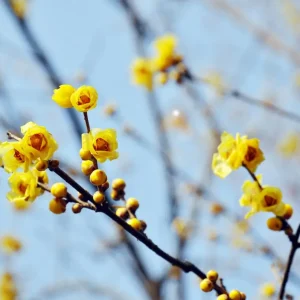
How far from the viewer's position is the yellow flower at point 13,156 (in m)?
1.14

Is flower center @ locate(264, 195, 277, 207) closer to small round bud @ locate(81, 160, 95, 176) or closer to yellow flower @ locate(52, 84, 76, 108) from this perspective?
small round bud @ locate(81, 160, 95, 176)

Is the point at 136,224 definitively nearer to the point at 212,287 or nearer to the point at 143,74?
the point at 212,287

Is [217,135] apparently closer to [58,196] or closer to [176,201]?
[176,201]

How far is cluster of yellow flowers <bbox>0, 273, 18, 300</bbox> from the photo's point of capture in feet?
10.5

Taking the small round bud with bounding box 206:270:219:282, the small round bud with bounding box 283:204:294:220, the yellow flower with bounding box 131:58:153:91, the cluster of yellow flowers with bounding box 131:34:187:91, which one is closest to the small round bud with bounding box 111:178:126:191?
the small round bud with bounding box 206:270:219:282

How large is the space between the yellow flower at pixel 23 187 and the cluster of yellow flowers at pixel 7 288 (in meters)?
2.13

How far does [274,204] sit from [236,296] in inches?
11.8

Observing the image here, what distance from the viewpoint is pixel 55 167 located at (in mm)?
1131

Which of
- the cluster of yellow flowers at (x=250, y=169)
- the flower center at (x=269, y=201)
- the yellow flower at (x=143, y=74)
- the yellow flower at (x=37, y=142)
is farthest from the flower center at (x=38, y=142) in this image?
the yellow flower at (x=143, y=74)

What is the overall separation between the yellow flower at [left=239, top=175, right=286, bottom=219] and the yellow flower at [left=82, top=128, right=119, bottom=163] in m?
0.43

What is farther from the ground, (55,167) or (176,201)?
(176,201)

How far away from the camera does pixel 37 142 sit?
1150mm

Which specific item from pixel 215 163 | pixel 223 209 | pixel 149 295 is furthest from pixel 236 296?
pixel 149 295

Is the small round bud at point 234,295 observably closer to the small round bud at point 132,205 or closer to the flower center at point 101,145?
the small round bud at point 132,205
